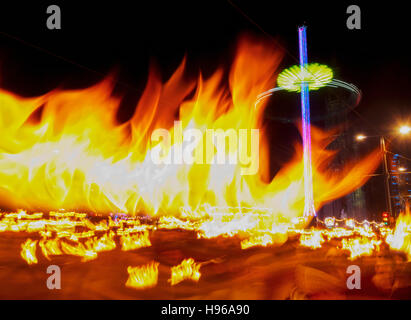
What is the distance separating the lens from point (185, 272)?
33.7 feet

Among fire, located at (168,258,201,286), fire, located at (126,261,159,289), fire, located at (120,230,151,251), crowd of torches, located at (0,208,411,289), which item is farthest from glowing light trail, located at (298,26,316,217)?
fire, located at (126,261,159,289)

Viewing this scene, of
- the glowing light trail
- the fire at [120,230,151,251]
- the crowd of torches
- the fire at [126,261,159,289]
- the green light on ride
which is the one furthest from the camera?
the green light on ride

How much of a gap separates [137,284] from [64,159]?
A: 585 inches

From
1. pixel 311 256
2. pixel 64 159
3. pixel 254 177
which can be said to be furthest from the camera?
pixel 254 177

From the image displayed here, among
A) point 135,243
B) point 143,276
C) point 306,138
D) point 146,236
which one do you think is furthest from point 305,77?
point 143,276

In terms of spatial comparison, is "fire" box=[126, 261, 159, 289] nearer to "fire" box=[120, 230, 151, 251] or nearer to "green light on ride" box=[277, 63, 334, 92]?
"fire" box=[120, 230, 151, 251]

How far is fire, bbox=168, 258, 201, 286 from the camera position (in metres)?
9.51

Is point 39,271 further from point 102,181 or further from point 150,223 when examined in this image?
point 150,223

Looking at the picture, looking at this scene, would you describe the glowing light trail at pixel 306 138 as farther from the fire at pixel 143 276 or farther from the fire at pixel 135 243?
the fire at pixel 143 276

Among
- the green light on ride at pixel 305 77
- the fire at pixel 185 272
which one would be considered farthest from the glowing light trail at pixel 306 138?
the fire at pixel 185 272

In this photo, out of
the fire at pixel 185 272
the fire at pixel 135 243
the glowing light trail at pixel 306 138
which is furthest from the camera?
the glowing light trail at pixel 306 138

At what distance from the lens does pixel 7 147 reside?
19.5 metres

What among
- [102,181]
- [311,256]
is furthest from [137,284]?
[102,181]

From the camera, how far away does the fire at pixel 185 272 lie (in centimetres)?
951
